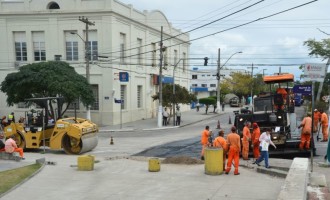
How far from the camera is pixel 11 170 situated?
45.4 feet

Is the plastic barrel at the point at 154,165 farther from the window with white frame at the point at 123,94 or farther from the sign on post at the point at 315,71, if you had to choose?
the window with white frame at the point at 123,94

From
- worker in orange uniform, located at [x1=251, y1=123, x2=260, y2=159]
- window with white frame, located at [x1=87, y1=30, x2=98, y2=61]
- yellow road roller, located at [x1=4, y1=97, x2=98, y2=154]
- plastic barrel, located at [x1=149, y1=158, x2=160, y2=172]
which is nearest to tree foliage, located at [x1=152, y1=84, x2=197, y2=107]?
window with white frame, located at [x1=87, y1=30, x2=98, y2=61]

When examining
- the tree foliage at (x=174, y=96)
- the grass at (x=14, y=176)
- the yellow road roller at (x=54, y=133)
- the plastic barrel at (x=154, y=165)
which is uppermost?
the tree foliage at (x=174, y=96)

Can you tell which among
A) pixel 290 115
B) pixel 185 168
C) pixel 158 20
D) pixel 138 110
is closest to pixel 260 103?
pixel 290 115

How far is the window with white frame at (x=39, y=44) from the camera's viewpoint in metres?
37.8

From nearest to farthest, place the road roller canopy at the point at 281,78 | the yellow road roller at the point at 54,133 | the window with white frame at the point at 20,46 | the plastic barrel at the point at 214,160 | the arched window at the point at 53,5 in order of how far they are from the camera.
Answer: the plastic barrel at the point at 214,160
the road roller canopy at the point at 281,78
the yellow road roller at the point at 54,133
the arched window at the point at 53,5
the window with white frame at the point at 20,46

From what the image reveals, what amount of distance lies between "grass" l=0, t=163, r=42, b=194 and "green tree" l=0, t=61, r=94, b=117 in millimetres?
15757

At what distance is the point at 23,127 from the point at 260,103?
12088 millimetres

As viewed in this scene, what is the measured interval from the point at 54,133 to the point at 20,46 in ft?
74.0

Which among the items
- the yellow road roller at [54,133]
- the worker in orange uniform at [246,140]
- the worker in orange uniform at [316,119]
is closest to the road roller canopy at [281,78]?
the worker in orange uniform at [246,140]

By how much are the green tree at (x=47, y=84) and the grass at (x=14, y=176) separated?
1576cm

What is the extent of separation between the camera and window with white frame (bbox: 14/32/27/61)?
1508 inches

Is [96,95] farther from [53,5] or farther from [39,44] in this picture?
[53,5]

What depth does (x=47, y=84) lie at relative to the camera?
29.8 m
